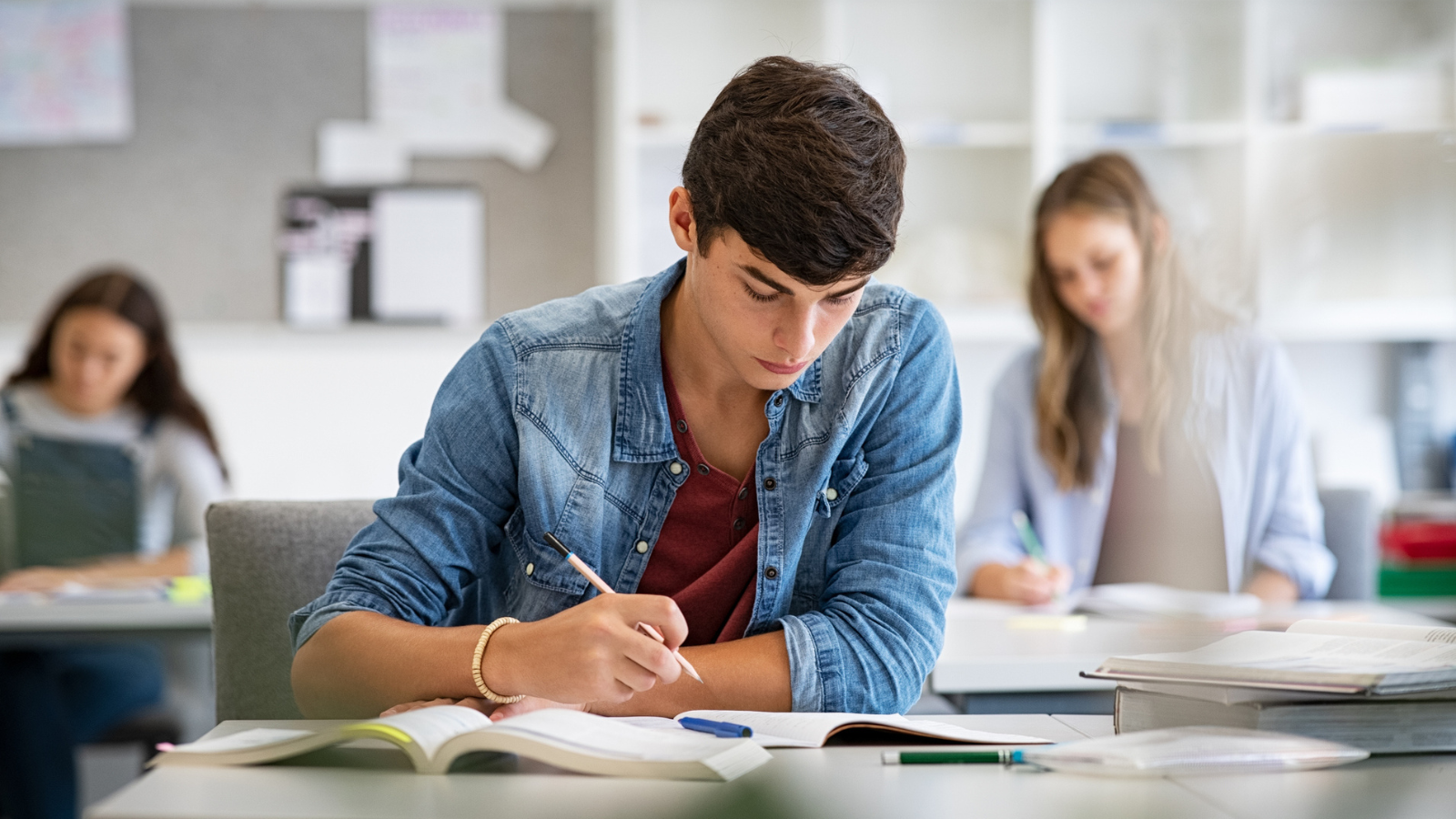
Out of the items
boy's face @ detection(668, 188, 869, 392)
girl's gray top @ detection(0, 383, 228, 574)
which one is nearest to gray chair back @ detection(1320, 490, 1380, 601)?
boy's face @ detection(668, 188, 869, 392)

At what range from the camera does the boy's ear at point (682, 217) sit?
3.31 feet

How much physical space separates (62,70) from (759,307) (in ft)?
8.15

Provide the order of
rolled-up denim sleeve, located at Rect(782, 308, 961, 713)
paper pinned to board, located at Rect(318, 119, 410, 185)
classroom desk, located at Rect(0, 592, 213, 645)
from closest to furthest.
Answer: rolled-up denim sleeve, located at Rect(782, 308, 961, 713)
classroom desk, located at Rect(0, 592, 213, 645)
paper pinned to board, located at Rect(318, 119, 410, 185)

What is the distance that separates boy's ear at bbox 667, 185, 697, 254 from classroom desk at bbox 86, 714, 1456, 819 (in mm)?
430

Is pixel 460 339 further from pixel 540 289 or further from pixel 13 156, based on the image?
pixel 13 156

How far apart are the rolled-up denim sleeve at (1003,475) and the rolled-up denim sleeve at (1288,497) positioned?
367 millimetres

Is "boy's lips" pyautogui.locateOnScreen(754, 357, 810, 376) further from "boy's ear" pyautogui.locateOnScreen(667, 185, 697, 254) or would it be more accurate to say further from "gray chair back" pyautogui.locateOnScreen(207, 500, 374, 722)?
"gray chair back" pyautogui.locateOnScreen(207, 500, 374, 722)

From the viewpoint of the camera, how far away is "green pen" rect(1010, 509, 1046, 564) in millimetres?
2111

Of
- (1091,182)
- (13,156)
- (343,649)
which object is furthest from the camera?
(13,156)

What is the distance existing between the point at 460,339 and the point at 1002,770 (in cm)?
233

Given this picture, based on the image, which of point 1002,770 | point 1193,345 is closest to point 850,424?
point 1002,770

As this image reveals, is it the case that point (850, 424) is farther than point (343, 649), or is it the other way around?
point (850, 424)

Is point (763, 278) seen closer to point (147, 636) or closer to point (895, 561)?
point (895, 561)

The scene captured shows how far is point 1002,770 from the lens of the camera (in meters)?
0.76
